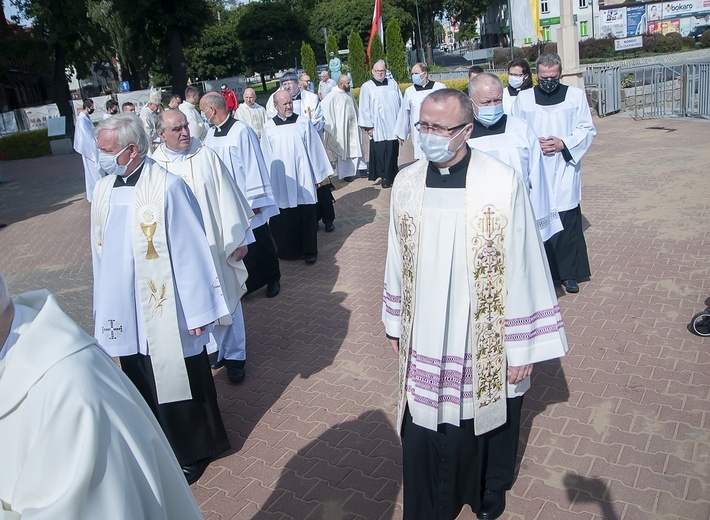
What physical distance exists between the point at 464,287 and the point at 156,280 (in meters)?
1.83

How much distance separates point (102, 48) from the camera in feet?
121

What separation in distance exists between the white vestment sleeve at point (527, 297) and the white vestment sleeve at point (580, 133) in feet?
10.6

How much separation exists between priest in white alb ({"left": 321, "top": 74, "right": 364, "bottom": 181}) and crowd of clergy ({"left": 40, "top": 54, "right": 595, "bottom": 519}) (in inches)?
253

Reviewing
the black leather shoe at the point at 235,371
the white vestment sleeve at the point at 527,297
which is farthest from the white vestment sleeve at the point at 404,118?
the white vestment sleeve at the point at 527,297

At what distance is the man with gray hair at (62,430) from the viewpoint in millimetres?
1678

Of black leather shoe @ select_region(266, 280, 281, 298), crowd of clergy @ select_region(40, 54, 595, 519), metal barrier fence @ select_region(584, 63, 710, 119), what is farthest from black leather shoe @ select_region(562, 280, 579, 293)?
metal barrier fence @ select_region(584, 63, 710, 119)

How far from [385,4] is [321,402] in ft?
182

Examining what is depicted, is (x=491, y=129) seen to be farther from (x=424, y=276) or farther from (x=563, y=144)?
(x=424, y=276)

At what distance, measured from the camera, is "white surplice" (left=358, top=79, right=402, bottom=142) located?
11977 mm

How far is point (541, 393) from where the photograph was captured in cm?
459

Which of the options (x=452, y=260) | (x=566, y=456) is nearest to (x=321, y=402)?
(x=566, y=456)

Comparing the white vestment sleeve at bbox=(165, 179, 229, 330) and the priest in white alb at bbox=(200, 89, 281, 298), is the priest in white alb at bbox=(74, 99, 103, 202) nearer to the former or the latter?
the priest in white alb at bbox=(200, 89, 281, 298)

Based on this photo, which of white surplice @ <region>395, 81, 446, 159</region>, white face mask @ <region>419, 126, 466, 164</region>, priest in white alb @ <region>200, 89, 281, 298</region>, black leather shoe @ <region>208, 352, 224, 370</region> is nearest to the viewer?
white face mask @ <region>419, 126, 466, 164</region>

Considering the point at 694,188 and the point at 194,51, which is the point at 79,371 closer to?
the point at 694,188
